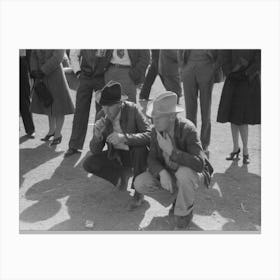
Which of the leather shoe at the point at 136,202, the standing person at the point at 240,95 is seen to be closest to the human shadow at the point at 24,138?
the leather shoe at the point at 136,202

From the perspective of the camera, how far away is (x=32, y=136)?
655 cm

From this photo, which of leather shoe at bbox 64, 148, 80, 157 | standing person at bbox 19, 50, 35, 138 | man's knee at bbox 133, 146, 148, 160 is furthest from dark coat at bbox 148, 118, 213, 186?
standing person at bbox 19, 50, 35, 138

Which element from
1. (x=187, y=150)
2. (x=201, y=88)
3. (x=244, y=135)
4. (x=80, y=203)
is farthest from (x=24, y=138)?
(x=187, y=150)

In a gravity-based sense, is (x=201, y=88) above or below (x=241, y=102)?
above

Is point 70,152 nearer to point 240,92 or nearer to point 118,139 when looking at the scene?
point 118,139

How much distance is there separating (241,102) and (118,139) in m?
1.59

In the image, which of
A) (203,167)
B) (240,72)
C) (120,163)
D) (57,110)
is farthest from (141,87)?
(203,167)

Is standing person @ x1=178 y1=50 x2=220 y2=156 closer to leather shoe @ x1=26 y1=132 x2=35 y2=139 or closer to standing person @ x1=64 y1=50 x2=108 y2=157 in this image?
standing person @ x1=64 y1=50 x2=108 y2=157

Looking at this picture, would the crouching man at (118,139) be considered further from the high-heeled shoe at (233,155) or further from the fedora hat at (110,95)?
the high-heeled shoe at (233,155)

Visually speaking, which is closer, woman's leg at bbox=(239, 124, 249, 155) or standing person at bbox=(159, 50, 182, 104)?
woman's leg at bbox=(239, 124, 249, 155)

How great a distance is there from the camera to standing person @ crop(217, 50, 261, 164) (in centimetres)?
534

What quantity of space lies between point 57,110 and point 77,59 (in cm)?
64

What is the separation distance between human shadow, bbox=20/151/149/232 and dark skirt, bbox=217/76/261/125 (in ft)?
4.78

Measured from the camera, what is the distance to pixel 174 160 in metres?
4.26
